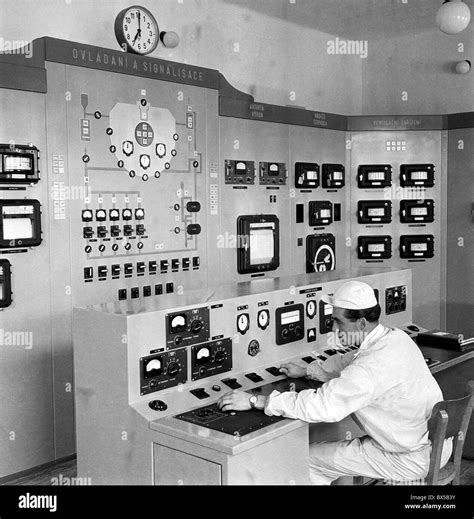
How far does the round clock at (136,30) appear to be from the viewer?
4.63m

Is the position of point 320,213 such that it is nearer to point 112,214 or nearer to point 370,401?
point 112,214

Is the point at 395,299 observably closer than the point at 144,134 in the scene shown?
Yes

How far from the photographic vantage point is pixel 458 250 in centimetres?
658

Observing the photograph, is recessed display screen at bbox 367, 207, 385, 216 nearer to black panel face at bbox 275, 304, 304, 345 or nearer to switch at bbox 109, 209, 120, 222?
switch at bbox 109, 209, 120, 222

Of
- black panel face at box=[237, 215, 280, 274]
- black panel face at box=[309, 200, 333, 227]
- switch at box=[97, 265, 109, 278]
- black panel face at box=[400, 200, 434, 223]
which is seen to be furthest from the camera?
black panel face at box=[400, 200, 434, 223]

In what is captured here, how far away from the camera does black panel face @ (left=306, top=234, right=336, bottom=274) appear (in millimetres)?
6168

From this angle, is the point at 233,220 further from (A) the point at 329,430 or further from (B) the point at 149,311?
(B) the point at 149,311

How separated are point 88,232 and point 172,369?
1687 mm

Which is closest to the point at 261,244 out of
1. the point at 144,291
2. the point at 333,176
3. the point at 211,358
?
the point at 333,176

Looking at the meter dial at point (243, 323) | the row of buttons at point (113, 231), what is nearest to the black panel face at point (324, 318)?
the meter dial at point (243, 323)

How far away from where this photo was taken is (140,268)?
15.2 ft

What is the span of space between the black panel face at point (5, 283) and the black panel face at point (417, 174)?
13.3 ft

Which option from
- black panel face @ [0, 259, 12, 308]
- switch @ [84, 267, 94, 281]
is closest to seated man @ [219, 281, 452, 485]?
black panel face @ [0, 259, 12, 308]

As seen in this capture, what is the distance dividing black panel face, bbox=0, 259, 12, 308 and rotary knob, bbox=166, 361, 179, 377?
4.80 feet
